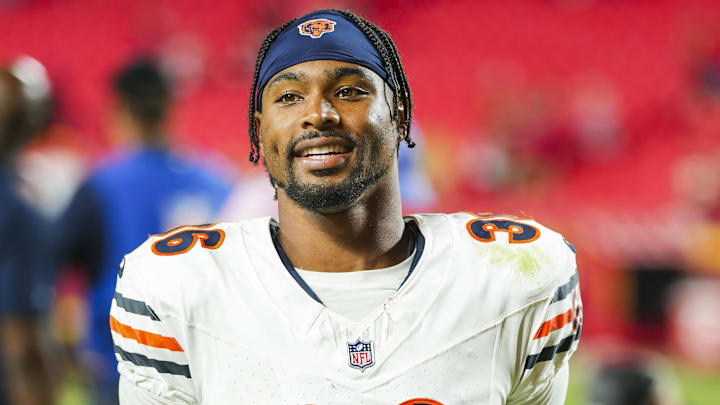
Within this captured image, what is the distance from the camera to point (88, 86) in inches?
361

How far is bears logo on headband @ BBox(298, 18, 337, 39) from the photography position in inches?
59.7

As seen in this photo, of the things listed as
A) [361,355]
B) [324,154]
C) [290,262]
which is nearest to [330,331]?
[361,355]

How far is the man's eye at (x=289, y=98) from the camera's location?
150cm

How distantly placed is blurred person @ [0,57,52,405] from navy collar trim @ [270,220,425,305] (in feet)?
3.44

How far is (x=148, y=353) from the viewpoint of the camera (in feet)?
4.66

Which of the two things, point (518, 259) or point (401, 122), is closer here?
point (518, 259)

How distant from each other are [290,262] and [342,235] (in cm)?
10

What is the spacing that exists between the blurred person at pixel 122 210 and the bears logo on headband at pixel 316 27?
51.9 inches

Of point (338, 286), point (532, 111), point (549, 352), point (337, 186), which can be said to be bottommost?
point (532, 111)

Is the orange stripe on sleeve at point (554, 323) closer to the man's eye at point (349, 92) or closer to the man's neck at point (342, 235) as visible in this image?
the man's neck at point (342, 235)

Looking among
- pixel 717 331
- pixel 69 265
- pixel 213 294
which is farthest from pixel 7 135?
pixel 717 331

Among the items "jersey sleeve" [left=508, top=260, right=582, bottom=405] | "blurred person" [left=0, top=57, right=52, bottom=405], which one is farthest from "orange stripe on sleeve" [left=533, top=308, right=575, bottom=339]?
"blurred person" [left=0, top=57, right=52, bottom=405]

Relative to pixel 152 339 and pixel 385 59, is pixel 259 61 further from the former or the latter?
pixel 152 339

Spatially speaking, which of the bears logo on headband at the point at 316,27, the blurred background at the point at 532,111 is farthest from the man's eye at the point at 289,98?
the blurred background at the point at 532,111
